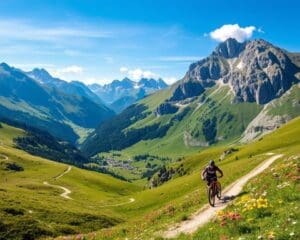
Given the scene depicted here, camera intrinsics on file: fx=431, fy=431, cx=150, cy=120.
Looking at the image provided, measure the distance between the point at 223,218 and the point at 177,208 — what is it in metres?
17.8

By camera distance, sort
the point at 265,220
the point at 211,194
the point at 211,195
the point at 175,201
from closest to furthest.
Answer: the point at 265,220, the point at 211,195, the point at 211,194, the point at 175,201

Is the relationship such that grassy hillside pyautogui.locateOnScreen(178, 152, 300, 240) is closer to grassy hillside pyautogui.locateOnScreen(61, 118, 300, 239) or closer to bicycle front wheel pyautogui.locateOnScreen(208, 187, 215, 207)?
bicycle front wheel pyautogui.locateOnScreen(208, 187, 215, 207)

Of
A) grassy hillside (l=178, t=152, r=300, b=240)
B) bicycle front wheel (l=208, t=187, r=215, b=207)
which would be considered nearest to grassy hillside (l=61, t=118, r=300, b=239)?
bicycle front wheel (l=208, t=187, r=215, b=207)

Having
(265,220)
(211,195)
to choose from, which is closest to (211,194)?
(211,195)

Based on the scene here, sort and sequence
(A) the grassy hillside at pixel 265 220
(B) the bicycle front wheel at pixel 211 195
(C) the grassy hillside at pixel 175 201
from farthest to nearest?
(B) the bicycle front wheel at pixel 211 195 < (C) the grassy hillside at pixel 175 201 < (A) the grassy hillside at pixel 265 220

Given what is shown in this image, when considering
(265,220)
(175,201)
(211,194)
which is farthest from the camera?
(175,201)

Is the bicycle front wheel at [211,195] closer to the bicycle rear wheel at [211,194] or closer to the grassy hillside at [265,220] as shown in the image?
the bicycle rear wheel at [211,194]

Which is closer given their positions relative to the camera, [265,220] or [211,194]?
[265,220]

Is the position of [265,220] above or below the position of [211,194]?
above

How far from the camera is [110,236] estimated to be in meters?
35.3

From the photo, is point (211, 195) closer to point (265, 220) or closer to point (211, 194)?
point (211, 194)

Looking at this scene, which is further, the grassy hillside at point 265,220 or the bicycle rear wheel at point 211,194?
the bicycle rear wheel at point 211,194

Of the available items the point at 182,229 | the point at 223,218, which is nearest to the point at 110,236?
the point at 182,229

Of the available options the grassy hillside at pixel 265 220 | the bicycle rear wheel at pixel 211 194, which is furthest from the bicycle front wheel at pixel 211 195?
the grassy hillside at pixel 265 220
